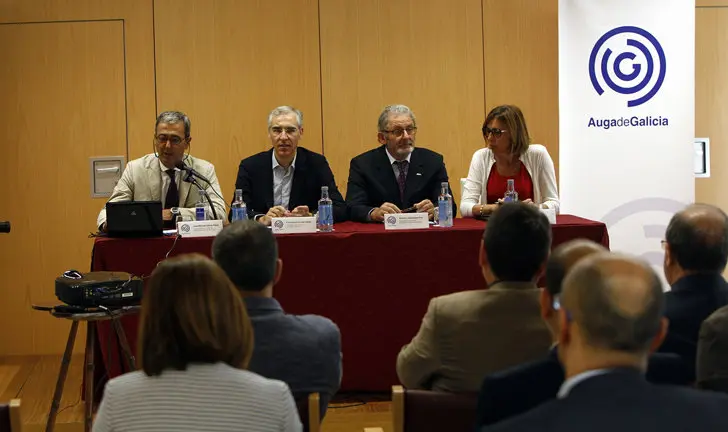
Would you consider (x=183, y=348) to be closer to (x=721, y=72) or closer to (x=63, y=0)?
(x=63, y=0)

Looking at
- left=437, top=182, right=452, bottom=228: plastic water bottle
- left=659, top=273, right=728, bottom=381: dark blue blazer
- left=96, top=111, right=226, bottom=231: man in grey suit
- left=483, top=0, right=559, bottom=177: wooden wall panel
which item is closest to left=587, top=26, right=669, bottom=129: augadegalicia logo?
left=483, top=0, right=559, bottom=177: wooden wall panel

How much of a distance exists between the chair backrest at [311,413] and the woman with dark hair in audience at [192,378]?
89mm

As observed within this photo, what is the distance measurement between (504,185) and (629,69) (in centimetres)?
131

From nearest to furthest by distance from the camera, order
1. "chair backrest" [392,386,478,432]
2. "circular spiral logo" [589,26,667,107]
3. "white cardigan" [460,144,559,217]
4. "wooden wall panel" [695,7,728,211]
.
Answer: "chair backrest" [392,386,478,432]
"white cardigan" [460,144,559,217]
"circular spiral logo" [589,26,667,107]
"wooden wall panel" [695,7,728,211]

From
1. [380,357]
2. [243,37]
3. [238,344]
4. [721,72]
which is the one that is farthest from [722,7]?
[238,344]

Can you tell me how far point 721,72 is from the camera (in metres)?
6.09

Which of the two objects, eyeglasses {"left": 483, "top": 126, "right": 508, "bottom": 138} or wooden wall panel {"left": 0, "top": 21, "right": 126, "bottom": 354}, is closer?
eyeglasses {"left": 483, "top": 126, "right": 508, "bottom": 138}


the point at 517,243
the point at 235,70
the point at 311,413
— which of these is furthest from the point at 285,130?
the point at 311,413

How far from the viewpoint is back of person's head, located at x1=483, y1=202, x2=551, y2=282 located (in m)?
2.34

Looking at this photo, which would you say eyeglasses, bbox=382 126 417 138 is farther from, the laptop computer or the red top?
the laptop computer

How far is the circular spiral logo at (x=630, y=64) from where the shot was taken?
5.41 m

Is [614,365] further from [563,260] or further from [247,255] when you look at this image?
[247,255]

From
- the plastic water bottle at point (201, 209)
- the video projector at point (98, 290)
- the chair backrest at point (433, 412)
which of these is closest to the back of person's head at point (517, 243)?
the chair backrest at point (433, 412)

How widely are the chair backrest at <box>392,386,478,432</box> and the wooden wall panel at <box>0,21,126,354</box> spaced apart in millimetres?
4404
